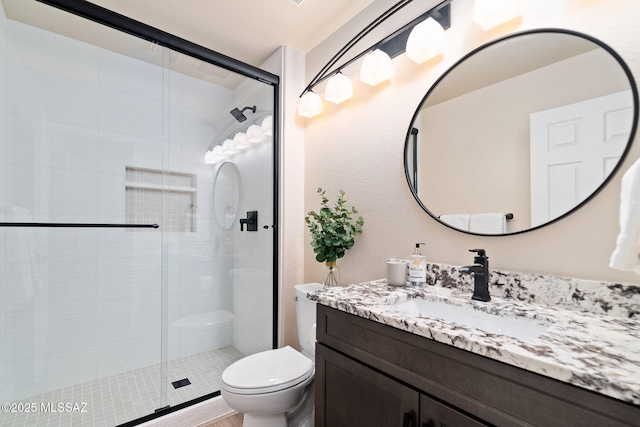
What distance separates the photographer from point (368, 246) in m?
1.66

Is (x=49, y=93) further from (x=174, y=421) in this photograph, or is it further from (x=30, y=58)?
(x=174, y=421)

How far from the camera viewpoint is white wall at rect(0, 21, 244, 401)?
64.6 inches

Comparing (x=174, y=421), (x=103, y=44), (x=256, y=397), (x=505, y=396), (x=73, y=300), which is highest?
(x=103, y=44)

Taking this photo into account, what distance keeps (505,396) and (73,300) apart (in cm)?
227

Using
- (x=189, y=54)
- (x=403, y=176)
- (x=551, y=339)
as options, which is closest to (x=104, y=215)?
(x=189, y=54)

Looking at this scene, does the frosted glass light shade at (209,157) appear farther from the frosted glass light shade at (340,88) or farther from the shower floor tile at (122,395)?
the shower floor tile at (122,395)

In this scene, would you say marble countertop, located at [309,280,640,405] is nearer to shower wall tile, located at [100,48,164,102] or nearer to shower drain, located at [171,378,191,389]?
shower drain, located at [171,378,191,389]

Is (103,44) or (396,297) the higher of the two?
(103,44)

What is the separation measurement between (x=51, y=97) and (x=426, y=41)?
6.62ft

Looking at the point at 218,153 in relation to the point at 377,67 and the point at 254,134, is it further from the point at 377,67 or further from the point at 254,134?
the point at 377,67

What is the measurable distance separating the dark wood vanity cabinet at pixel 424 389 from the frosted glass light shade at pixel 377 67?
116 centimetres

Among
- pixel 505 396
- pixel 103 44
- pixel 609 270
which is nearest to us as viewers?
pixel 505 396

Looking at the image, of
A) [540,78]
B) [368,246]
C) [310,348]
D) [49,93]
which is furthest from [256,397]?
[49,93]

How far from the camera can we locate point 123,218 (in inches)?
75.9
